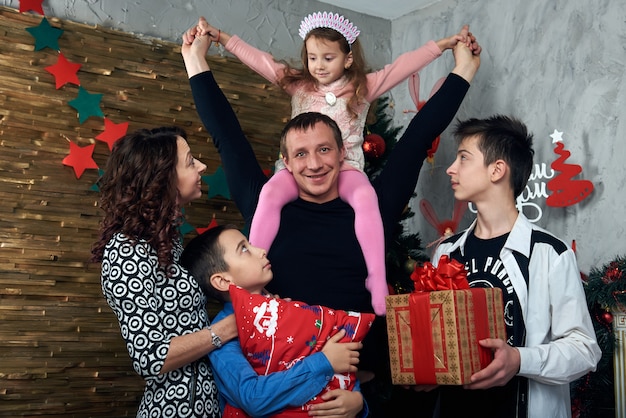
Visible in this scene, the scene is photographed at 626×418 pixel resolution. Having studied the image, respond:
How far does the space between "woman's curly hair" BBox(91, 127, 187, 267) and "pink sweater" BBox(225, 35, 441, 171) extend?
964 mm

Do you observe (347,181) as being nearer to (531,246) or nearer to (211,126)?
(211,126)

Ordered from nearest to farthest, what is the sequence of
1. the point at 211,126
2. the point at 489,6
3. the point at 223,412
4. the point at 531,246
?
the point at 223,412, the point at 531,246, the point at 211,126, the point at 489,6

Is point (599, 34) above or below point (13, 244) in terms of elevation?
above

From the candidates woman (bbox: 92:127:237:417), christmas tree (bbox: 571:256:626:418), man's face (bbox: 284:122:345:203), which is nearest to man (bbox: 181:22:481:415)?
man's face (bbox: 284:122:345:203)

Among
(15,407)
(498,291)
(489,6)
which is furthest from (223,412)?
(489,6)

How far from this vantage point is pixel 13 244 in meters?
3.17

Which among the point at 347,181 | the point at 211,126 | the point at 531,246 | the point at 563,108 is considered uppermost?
the point at 563,108

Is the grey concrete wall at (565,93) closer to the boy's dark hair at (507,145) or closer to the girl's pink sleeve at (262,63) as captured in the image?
the boy's dark hair at (507,145)

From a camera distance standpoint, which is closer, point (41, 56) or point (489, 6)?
point (41, 56)

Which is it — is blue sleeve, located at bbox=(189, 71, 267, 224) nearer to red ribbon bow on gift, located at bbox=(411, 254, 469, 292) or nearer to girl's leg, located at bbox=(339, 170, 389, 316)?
girl's leg, located at bbox=(339, 170, 389, 316)

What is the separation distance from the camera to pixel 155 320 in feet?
5.84

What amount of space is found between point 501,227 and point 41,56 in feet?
7.88

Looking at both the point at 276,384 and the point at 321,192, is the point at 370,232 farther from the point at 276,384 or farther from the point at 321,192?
the point at 276,384

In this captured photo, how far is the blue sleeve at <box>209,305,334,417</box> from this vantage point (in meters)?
1.72
